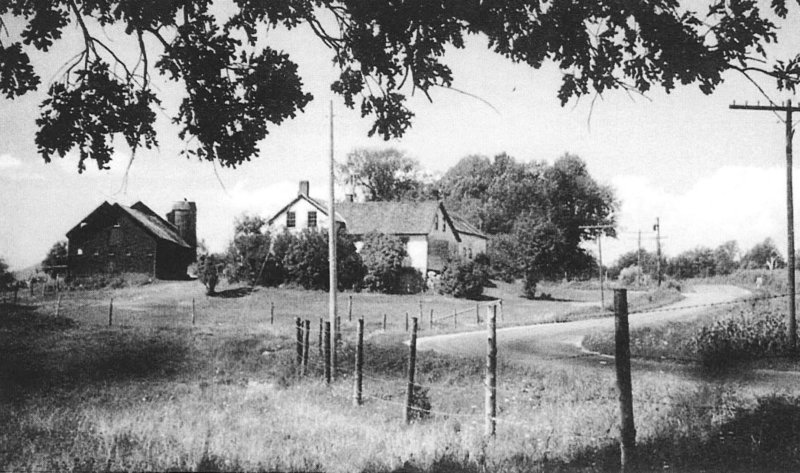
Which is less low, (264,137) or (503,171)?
→ (503,171)

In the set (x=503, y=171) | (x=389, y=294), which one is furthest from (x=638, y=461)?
(x=503, y=171)

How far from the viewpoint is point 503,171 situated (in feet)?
297

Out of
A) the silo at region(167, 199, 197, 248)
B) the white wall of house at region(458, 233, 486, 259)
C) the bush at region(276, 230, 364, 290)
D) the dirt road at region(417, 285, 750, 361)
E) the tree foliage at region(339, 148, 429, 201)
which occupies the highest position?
the tree foliage at region(339, 148, 429, 201)

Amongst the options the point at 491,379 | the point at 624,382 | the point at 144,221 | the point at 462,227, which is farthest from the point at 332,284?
the point at 462,227

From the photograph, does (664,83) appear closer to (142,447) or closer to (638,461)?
(638,461)

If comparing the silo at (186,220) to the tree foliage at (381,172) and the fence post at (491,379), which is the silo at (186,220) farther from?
the fence post at (491,379)

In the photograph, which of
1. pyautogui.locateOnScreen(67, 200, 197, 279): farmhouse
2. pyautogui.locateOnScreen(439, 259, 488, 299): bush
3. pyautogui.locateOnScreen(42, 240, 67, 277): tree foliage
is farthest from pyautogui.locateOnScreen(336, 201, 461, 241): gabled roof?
pyautogui.locateOnScreen(42, 240, 67, 277): tree foliage

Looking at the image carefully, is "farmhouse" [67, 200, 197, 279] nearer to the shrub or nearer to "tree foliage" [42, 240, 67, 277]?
"tree foliage" [42, 240, 67, 277]

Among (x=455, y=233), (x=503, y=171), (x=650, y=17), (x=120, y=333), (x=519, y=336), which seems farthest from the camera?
(x=503, y=171)

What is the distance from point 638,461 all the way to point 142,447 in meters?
5.39

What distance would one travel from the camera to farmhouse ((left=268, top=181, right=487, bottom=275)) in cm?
5269

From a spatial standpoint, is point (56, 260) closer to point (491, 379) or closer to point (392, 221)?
point (392, 221)

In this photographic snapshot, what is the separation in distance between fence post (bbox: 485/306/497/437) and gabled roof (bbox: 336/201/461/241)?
43.2 m

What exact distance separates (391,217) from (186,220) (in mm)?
21034
